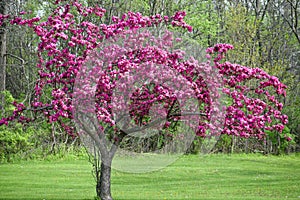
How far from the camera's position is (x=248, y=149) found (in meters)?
24.6

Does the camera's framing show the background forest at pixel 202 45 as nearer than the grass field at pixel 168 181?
No

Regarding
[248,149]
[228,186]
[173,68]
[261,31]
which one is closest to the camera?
[173,68]

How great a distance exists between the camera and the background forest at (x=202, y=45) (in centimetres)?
1928

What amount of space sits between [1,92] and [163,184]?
7.93m

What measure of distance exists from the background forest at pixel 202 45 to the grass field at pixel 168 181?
59.0 inches

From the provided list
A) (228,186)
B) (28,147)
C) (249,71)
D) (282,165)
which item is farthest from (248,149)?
(249,71)

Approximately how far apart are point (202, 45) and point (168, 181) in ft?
42.8

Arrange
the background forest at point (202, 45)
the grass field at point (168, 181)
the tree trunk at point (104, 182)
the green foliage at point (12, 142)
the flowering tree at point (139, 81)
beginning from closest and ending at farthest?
1. the flowering tree at point (139, 81)
2. the tree trunk at point (104, 182)
3. the grass field at point (168, 181)
4. the green foliage at point (12, 142)
5. the background forest at point (202, 45)

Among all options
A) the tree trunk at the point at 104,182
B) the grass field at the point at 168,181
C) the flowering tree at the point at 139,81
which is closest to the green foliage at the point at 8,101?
the grass field at the point at 168,181

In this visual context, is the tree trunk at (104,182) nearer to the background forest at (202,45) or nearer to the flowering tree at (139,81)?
the flowering tree at (139,81)

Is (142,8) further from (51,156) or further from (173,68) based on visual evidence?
(173,68)

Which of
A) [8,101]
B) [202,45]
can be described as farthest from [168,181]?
[202,45]

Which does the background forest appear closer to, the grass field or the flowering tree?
the grass field

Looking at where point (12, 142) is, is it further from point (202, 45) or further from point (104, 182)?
point (202, 45)
